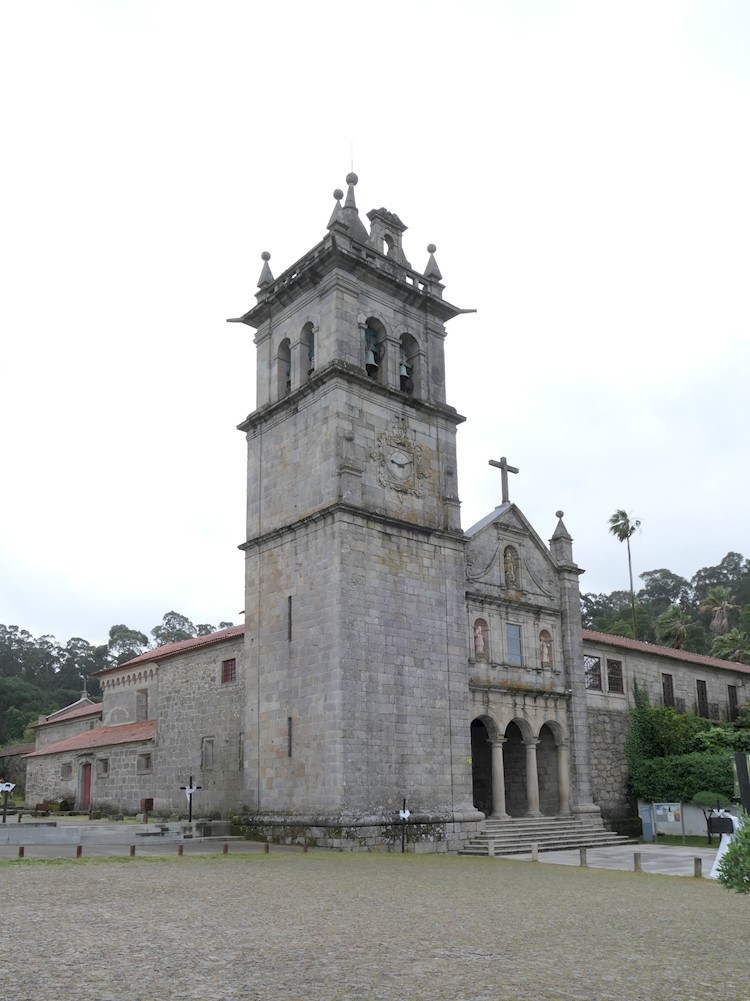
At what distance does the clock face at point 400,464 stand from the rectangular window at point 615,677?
12.6 metres

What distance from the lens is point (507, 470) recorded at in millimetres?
33312

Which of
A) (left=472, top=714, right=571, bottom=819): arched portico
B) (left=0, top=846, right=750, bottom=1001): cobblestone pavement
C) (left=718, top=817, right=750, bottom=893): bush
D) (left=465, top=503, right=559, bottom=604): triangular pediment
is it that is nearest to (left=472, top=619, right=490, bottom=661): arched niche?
(left=465, top=503, right=559, bottom=604): triangular pediment

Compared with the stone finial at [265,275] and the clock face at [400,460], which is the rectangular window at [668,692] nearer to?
the clock face at [400,460]

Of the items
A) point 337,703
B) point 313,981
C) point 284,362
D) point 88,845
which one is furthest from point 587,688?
point 313,981

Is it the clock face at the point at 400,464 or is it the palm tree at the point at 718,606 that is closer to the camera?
the clock face at the point at 400,464

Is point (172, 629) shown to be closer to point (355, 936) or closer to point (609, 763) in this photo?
point (609, 763)

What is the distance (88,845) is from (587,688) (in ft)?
61.5

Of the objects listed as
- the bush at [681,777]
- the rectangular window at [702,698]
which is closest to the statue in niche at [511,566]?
the bush at [681,777]

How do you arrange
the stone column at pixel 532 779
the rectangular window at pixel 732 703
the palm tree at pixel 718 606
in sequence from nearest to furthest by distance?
the stone column at pixel 532 779 < the rectangular window at pixel 732 703 < the palm tree at pixel 718 606

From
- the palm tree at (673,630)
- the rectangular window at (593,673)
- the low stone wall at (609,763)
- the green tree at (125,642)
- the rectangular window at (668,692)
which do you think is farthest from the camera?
the green tree at (125,642)

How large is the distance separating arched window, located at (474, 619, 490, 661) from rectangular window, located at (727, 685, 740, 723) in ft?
56.5

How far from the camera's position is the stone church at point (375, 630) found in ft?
83.6

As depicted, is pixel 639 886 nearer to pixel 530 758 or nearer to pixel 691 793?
pixel 530 758

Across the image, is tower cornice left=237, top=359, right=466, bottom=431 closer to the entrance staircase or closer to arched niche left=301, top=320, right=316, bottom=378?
arched niche left=301, top=320, right=316, bottom=378
